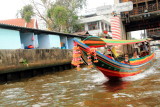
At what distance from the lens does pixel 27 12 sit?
1032 inches

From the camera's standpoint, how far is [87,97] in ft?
17.8

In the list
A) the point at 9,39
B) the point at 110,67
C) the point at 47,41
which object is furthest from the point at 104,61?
the point at 47,41

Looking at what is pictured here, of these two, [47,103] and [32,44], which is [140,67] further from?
[32,44]

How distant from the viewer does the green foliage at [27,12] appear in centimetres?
2620

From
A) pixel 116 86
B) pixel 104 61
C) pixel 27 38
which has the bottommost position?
pixel 116 86

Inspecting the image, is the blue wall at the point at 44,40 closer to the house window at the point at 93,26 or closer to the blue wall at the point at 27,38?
the blue wall at the point at 27,38

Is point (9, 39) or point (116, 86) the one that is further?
point (9, 39)

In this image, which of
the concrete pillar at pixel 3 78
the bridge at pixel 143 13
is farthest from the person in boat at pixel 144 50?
the concrete pillar at pixel 3 78

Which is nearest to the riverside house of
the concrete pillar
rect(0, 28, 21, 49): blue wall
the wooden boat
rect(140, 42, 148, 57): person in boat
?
rect(0, 28, 21, 49): blue wall

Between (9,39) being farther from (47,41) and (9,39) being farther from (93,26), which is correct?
(93,26)

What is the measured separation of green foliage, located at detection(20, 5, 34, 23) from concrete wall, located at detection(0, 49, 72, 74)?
514 inches

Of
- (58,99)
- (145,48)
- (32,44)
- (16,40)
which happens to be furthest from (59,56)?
(58,99)

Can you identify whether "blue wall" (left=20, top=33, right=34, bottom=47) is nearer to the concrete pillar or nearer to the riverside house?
the riverside house

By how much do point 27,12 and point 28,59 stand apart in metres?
16.6
